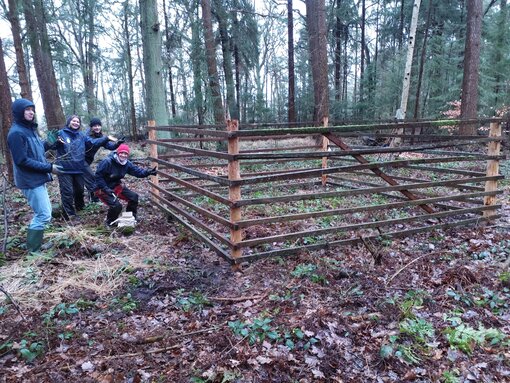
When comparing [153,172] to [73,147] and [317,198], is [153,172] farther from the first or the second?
[317,198]

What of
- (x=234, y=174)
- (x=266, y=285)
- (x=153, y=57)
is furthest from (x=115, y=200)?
(x=153, y=57)

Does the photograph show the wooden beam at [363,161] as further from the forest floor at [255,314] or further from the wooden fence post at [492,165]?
the wooden fence post at [492,165]

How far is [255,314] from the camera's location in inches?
138

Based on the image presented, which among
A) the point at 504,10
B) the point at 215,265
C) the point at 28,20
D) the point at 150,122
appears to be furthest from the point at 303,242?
the point at 504,10

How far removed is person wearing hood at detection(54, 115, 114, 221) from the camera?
6613mm

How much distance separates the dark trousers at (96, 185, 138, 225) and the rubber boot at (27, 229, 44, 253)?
1.15m

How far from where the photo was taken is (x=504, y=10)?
18500mm

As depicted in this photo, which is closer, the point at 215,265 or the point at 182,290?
the point at 182,290

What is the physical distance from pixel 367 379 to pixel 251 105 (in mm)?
28553

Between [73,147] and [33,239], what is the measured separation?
7.71 ft

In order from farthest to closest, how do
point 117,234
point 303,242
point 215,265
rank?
point 117,234, point 303,242, point 215,265

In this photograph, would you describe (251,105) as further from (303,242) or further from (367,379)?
(367,379)

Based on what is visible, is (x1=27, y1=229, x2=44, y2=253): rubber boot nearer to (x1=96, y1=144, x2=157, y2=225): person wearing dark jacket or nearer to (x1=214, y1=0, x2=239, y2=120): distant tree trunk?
(x1=96, y1=144, x2=157, y2=225): person wearing dark jacket

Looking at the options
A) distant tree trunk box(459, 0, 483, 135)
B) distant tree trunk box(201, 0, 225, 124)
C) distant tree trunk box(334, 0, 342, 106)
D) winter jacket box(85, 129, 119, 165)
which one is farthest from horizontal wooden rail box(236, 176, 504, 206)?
distant tree trunk box(334, 0, 342, 106)
